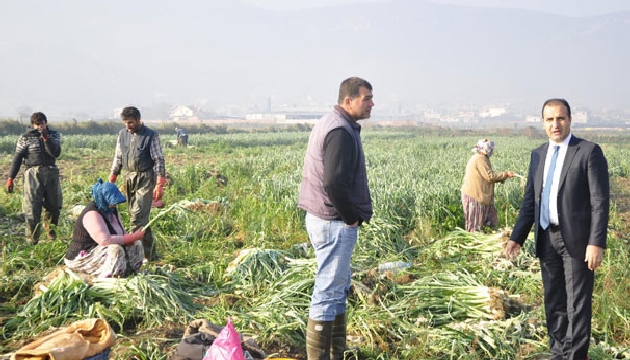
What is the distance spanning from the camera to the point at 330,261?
351 cm

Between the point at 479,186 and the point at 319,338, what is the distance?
3.81m

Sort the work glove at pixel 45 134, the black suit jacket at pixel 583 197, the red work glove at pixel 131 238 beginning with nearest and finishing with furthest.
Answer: the black suit jacket at pixel 583 197 → the red work glove at pixel 131 238 → the work glove at pixel 45 134

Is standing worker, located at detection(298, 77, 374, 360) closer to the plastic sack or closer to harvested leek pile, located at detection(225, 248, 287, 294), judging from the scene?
the plastic sack

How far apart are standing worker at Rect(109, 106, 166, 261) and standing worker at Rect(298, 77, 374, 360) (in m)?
3.18

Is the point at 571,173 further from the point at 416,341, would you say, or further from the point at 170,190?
the point at 170,190

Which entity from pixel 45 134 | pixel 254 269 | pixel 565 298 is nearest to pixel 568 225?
pixel 565 298

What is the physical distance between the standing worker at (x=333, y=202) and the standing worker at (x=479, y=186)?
3483 millimetres

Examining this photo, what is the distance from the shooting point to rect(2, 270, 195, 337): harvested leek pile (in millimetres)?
4340

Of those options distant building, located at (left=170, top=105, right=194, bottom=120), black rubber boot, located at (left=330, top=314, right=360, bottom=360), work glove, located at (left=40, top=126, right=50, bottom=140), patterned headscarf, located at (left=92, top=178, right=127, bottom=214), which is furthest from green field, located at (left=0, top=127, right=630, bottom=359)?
distant building, located at (left=170, top=105, right=194, bottom=120)

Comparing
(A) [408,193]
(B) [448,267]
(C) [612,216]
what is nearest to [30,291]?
(B) [448,267]

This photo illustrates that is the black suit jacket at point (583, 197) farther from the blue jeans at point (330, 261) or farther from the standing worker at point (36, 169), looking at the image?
the standing worker at point (36, 169)

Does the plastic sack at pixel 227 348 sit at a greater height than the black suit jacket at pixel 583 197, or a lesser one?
lesser

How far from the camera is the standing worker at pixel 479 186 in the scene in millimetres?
6641

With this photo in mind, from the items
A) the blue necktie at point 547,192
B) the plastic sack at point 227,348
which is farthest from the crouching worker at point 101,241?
the blue necktie at point 547,192
